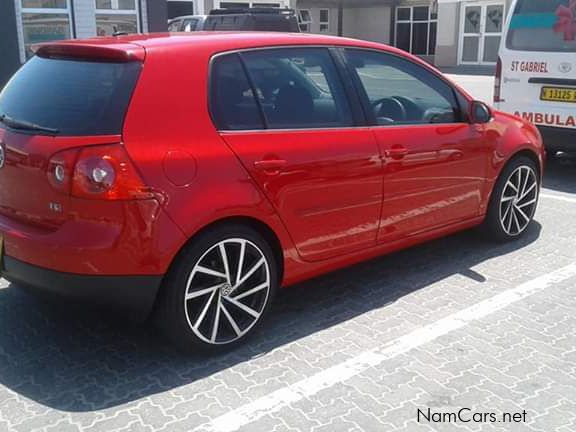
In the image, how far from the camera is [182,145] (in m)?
3.28

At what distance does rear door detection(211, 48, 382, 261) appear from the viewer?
3541 millimetres

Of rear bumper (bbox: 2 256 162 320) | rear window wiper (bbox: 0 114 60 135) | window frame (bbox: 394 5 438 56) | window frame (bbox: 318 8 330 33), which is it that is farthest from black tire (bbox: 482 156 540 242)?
window frame (bbox: 318 8 330 33)

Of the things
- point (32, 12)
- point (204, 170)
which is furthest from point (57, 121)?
point (32, 12)

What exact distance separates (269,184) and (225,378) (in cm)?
102

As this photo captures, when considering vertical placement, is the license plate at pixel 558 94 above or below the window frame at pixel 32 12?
below

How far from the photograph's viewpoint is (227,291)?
141 inches

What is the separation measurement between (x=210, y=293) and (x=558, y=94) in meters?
5.36

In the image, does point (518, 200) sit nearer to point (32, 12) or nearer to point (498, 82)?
point (498, 82)

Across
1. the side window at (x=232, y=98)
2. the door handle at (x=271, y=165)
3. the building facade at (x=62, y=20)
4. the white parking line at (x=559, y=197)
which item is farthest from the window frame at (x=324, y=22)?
the door handle at (x=271, y=165)

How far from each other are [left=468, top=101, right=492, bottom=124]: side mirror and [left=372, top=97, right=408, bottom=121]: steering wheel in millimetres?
647

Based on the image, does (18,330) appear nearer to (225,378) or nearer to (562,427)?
(225,378)

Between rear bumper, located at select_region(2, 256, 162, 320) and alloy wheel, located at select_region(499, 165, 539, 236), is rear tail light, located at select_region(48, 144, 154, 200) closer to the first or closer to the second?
rear bumper, located at select_region(2, 256, 162, 320)

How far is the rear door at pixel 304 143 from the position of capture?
139 inches

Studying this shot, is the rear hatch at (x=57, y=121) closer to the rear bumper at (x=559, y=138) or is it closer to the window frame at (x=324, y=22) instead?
the rear bumper at (x=559, y=138)
